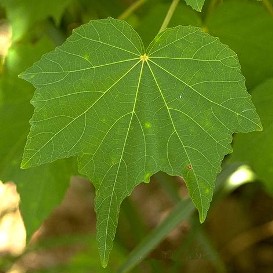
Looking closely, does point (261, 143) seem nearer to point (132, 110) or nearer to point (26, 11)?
point (132, 110)

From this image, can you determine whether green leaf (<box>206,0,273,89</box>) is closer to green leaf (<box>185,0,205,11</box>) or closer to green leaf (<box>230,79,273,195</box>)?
green leaf (<box>230,79,273,195</box>)

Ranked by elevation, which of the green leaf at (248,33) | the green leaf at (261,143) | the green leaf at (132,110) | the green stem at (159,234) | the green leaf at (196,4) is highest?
the green leaf at (196,4)

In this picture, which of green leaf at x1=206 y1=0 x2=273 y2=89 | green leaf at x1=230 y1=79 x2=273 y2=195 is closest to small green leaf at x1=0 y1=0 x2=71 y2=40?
green leaf at x1=206 y1=0 x2=273 y2=89

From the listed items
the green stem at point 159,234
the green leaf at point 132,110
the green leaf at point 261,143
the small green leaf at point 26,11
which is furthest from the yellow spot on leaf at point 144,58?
the green stem at point 159,234

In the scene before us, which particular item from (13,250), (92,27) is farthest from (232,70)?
(13,250)

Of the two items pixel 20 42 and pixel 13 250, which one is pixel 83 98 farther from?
pixel 13 250

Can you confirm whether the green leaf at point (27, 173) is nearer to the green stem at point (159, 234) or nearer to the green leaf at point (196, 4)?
the green stem at point (159, 234)
